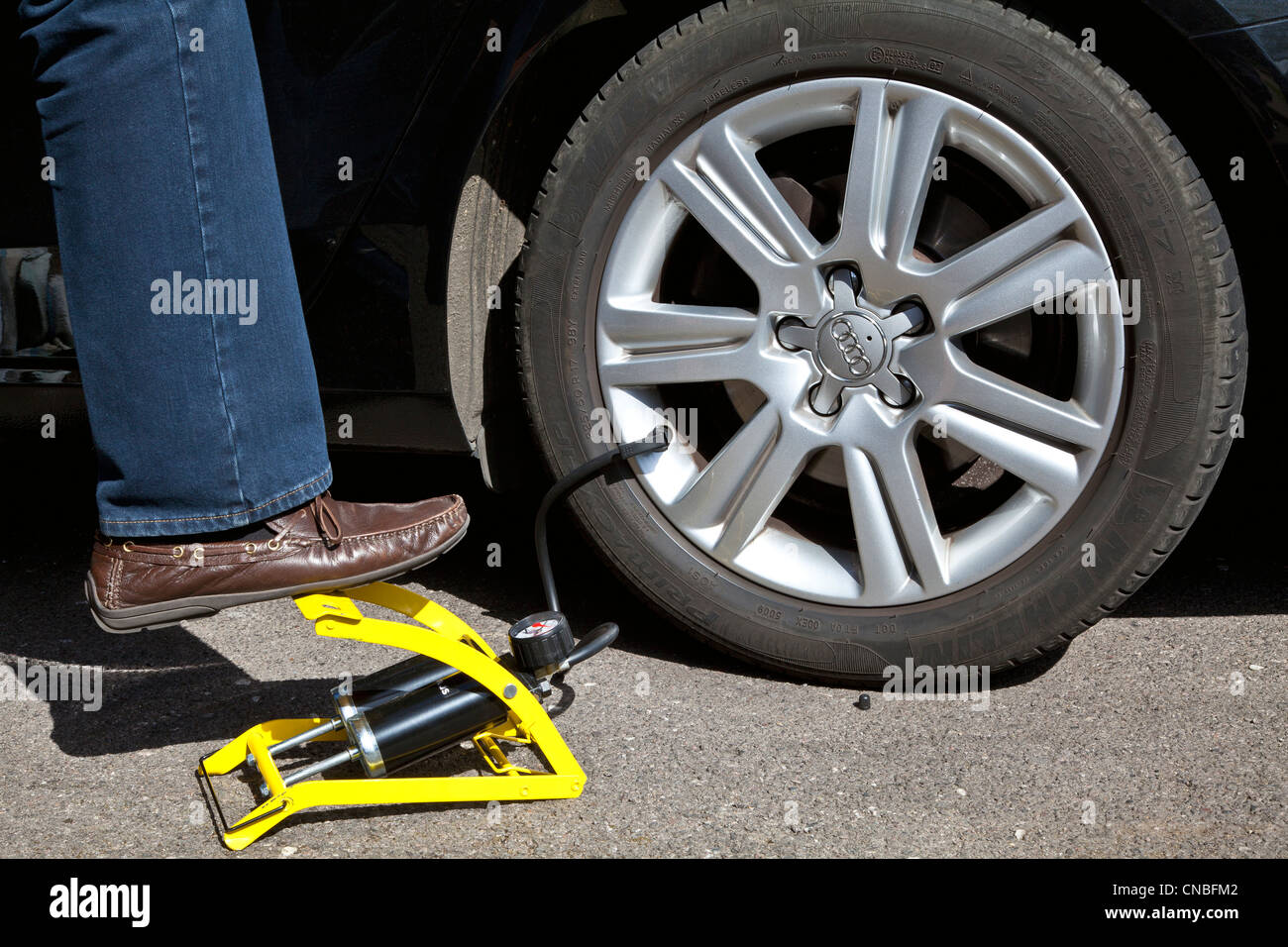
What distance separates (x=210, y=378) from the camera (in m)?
1.52

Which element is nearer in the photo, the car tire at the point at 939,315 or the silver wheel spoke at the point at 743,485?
the car tire at the point at 939,315

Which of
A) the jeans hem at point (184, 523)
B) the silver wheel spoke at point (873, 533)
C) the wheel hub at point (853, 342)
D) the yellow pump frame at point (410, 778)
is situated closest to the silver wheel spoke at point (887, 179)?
the wheel hub at point (853, 342)

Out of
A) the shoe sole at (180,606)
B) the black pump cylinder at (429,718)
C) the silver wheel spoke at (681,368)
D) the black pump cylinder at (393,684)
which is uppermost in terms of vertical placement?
the silver wheel spoke at (681,368)

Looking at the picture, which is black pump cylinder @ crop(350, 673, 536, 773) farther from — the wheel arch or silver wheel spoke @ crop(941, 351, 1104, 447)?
silver wheel spoke @ crop(941, 351, 1104, 447)

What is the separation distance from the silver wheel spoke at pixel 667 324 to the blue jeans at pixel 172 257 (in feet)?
1.87

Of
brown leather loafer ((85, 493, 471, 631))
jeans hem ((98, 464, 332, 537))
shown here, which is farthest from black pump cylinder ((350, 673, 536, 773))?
jeans hem ((98, 464, 332, 537))

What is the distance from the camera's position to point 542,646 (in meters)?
1.75

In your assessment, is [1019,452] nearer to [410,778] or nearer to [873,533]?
[873,533]

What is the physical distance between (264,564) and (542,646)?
1.36ft

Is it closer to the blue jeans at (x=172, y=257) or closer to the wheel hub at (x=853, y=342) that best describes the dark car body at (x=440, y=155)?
the blue jeans at (x=172, y=257)

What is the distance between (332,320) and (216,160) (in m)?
0.53

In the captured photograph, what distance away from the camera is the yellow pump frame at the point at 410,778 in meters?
1.61

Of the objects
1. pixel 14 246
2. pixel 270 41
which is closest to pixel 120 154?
pixel 270 41

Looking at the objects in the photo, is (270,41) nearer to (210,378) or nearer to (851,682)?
(210,378)
